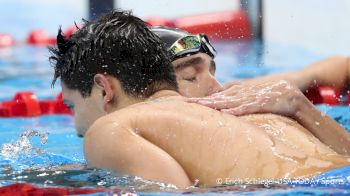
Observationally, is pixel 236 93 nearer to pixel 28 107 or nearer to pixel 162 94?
pixel 162 94

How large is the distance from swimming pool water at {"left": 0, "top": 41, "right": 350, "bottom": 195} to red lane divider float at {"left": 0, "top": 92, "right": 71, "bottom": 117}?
54mm

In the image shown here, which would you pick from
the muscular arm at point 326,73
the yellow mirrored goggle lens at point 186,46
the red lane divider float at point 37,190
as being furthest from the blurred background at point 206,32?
the red lane divider float at point 37,190

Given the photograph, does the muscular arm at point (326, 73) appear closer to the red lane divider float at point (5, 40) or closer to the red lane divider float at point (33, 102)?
the red lane divider float at point (33, 102)

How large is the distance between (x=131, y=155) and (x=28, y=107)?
2.39 metres

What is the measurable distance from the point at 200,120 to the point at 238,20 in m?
4.34

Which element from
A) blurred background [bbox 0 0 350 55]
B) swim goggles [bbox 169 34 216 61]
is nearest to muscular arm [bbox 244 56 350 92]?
swim goggles [bbox 169 34 216 61]

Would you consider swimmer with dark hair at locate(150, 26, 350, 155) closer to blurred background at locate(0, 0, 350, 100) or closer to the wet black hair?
the wet black hair

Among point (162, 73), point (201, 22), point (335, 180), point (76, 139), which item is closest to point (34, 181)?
point (162, 73)

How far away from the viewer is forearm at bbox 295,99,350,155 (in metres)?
2.67

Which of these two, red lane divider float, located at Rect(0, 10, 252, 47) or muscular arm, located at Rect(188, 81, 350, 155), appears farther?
red lane divider float, located at Rect(0, 10, 252, 47)

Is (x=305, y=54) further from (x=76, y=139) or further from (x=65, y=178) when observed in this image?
(x=65, y=178)

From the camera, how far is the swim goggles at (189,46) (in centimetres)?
294

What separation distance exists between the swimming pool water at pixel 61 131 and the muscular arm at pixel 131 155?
1.2 inches

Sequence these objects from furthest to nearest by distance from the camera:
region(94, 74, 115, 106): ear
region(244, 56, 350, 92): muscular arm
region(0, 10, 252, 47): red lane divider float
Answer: region(0, 10, 252, 47): red lane divider float → region(244, 56, 350, 92): muscular arm → region(94, 74, 115, 106): ear
